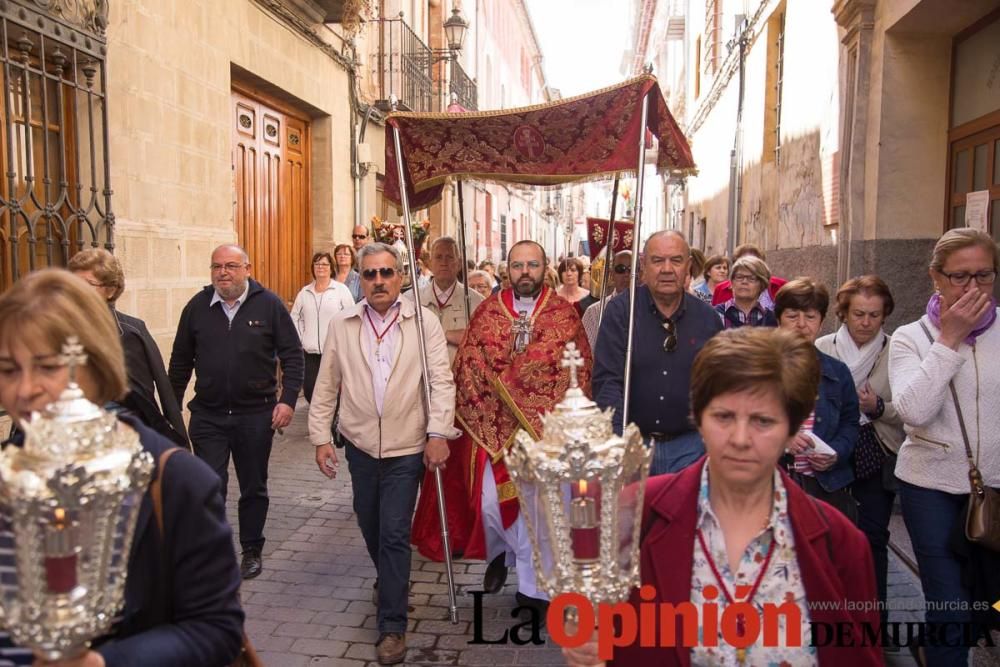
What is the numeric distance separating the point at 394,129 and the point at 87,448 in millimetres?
3757

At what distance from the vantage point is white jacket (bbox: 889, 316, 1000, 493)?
304cm

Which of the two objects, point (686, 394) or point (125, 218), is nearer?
point (686, 394)

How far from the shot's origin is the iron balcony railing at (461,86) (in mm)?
18141

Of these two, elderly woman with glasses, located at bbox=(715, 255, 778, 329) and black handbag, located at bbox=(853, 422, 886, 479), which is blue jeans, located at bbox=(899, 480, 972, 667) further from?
elderly woman with glasses, located at bbox=(715, 255, 778, 329)

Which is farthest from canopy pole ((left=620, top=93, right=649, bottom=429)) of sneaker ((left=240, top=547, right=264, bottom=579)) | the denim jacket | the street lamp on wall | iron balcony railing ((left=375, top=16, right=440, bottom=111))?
the street lamp on wall

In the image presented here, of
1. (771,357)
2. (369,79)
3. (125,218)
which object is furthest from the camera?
(369,79)

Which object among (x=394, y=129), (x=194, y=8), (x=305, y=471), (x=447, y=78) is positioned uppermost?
(x=447, y=78)

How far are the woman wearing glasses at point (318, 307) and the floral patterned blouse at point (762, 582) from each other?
586 cm

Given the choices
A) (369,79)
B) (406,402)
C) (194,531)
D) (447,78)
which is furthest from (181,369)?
(447,78)

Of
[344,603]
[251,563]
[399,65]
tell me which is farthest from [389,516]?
[399,65]

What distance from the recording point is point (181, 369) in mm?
4996

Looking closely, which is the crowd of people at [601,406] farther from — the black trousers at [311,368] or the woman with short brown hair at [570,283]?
the black trousers at [311,368]

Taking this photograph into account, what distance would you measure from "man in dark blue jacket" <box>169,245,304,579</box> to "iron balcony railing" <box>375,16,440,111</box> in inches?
345

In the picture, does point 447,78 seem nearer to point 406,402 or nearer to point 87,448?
point 406,402
